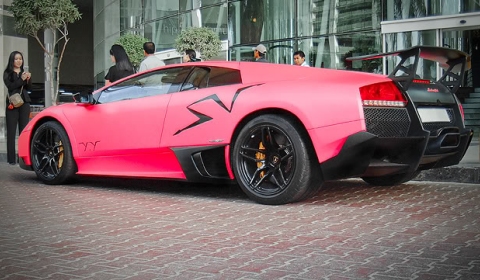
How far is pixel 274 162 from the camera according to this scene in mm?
6105

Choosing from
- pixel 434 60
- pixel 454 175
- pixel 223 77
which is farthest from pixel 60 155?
pixel 454 175

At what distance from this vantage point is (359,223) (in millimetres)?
5238

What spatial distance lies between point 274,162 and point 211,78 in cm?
117

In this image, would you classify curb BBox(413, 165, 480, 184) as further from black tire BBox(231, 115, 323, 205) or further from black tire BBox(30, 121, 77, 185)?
black tire BBox(30, 121, 77, 185)

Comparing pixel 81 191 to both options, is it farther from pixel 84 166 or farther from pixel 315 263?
pixel 315 263

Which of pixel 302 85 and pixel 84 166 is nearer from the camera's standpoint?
pixel 302 85

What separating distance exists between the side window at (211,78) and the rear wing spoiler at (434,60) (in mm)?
1149

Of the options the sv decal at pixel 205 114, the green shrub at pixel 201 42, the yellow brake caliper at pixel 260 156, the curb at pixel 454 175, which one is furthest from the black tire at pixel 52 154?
the green shrub at pixel 201 42

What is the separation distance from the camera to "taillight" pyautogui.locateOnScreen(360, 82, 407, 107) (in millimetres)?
5703

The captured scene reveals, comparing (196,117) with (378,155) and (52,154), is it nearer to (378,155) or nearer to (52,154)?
(378,155)

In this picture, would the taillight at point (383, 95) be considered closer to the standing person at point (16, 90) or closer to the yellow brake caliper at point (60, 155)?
the yellow brake caliper at point (60, 155)

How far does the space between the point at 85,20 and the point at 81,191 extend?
52.5m

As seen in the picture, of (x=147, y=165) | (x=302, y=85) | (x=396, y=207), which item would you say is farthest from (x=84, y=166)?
(x=396, y=207)

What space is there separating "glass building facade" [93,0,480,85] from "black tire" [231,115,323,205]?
500 inches
